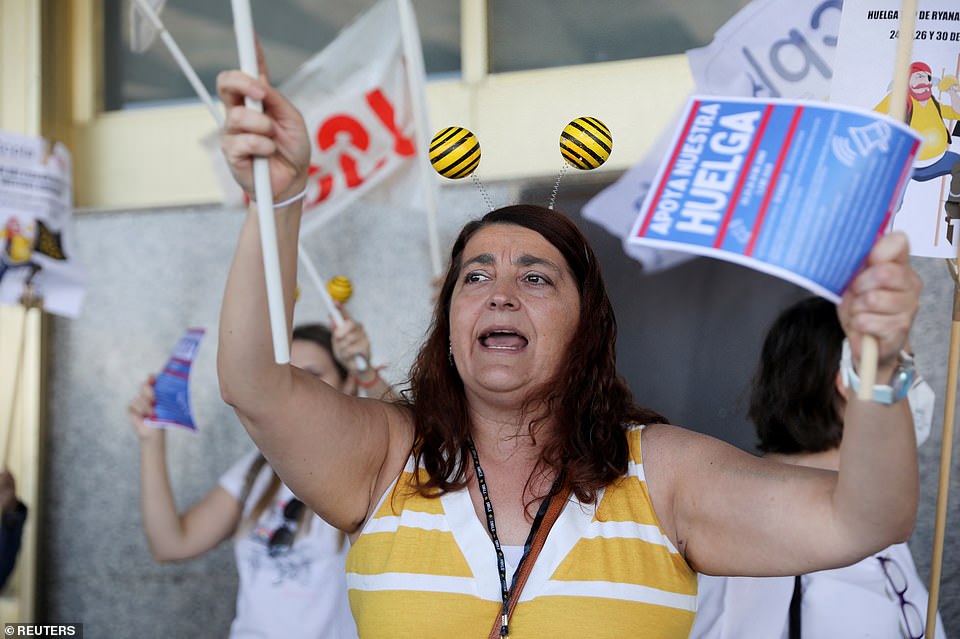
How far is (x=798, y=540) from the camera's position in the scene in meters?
1.45

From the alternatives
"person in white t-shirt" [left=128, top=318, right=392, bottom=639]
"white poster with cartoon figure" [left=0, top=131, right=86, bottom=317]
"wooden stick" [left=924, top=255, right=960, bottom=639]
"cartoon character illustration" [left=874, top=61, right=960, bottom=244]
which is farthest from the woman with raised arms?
"white poster with cartoon figure" [left=0, top=131, right=86, bottom=317]

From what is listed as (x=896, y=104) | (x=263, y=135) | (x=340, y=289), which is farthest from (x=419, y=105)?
(x=896, y=104)

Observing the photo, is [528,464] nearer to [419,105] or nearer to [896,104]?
[896,104]

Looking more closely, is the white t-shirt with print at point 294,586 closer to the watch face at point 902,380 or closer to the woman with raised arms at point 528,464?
the woman with raised arms at point 528,464

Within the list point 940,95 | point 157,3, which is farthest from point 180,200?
point 940,95

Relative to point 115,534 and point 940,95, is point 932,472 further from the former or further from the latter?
point 115,534

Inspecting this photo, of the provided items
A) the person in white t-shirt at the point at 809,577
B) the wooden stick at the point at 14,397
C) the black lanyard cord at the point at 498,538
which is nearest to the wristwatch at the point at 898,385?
the black lanyard cord at the point at 498,538

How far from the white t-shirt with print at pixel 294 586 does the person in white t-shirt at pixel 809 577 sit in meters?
1.18

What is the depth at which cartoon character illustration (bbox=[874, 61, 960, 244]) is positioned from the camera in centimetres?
203

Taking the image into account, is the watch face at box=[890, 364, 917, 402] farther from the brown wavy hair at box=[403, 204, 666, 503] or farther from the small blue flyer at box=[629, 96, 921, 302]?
the brown wavy hair at box=[403, 204, 666, 503]

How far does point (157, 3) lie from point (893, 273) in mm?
2539

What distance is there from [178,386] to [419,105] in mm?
1217

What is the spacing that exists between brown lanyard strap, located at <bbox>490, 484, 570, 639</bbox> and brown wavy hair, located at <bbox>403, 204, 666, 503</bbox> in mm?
32

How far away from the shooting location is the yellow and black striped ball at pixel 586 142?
1870mm
